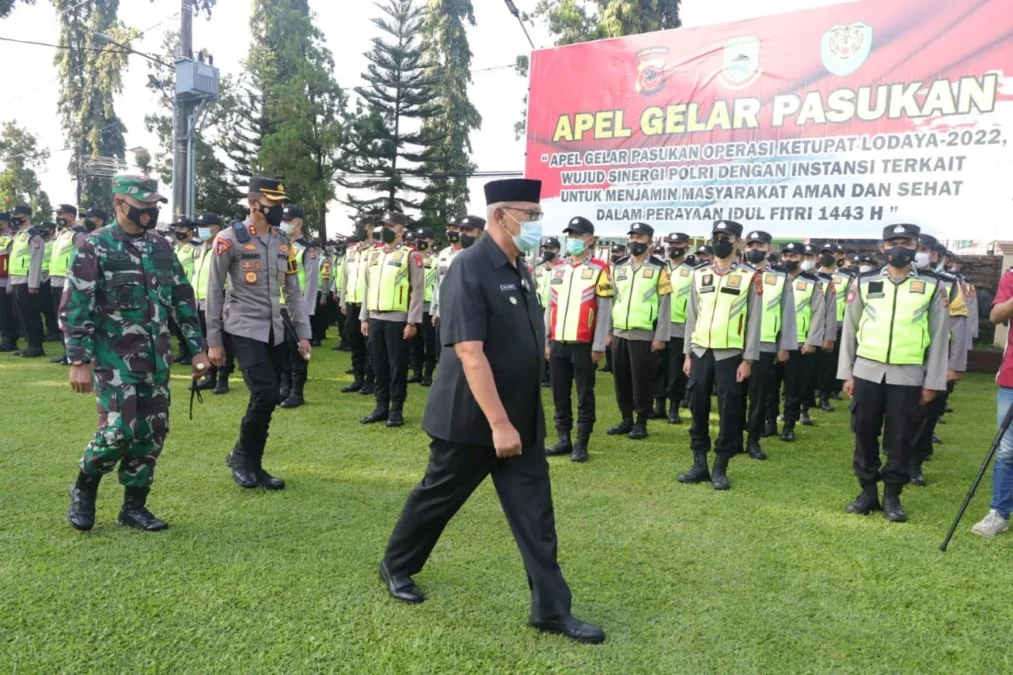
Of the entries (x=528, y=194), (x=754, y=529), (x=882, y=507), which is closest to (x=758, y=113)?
(x=882, y=507)

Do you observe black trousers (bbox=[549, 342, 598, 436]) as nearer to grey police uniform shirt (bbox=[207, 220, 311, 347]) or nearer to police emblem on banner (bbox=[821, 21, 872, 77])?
grey police uniform shirt (bbox=[207, 220, 311, 347])

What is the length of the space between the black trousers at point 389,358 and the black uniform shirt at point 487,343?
13.0 ft

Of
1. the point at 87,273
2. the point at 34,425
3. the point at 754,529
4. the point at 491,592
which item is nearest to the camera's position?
the point at 491,592

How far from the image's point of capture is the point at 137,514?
3.87 meters

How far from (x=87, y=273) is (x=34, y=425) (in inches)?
127

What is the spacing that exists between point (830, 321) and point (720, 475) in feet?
11.2

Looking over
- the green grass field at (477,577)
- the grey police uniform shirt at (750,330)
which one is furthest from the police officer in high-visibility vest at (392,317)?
the grey police uniform shirt at (750,330)

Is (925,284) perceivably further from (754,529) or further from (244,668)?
(244,668)

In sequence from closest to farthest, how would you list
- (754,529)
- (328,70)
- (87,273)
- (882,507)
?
(87,273)
(754,529)
(882,507)
(328,70)

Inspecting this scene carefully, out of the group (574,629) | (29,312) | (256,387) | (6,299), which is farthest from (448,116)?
(574,629)

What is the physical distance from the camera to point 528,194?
2951mm

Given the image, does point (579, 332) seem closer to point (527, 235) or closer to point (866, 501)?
point (866, 501)

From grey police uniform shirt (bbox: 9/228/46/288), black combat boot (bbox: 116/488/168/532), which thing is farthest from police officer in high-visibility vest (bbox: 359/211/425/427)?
grey police uniform shirt (bbox: 9/228/46/288)

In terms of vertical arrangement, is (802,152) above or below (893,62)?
below
